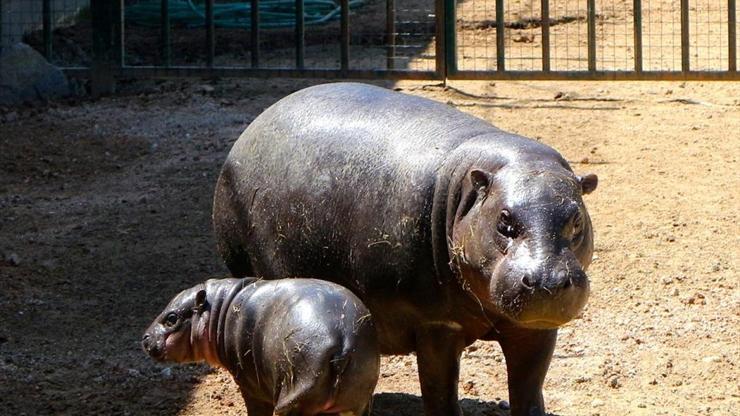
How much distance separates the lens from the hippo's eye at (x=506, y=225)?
15.6 feet

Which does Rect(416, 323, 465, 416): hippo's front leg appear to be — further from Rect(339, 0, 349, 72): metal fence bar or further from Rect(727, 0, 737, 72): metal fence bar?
Rect(339, 0, 349, 72): metal fence bar

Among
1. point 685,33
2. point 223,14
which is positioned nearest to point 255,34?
point 223,14

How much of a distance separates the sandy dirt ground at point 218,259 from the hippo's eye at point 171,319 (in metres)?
0.83

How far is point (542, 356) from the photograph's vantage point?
5.44 metres

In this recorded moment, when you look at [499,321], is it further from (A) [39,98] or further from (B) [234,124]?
(A) [39,98]

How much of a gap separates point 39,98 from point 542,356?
7.78m

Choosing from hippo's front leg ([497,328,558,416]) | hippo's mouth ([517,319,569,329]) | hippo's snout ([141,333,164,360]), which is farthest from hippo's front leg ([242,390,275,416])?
hippo's mouth ([517,319,569,329])

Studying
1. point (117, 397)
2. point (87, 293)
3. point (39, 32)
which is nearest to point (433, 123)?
point (117, 397)

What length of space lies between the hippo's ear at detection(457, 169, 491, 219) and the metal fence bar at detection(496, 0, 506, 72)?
20.7 ft

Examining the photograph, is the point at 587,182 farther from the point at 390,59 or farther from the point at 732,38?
the point at 390,59

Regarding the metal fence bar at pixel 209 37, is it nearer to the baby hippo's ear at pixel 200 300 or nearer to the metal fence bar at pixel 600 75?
the metal fence bar at pixel 600 75

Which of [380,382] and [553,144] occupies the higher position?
[553,144]

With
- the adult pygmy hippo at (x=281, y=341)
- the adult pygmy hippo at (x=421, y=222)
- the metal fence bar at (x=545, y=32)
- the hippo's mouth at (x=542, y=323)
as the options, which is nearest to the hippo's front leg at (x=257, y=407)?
the adult pygmy hippo at (x=281, y=341)

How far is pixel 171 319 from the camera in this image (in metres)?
5.70
